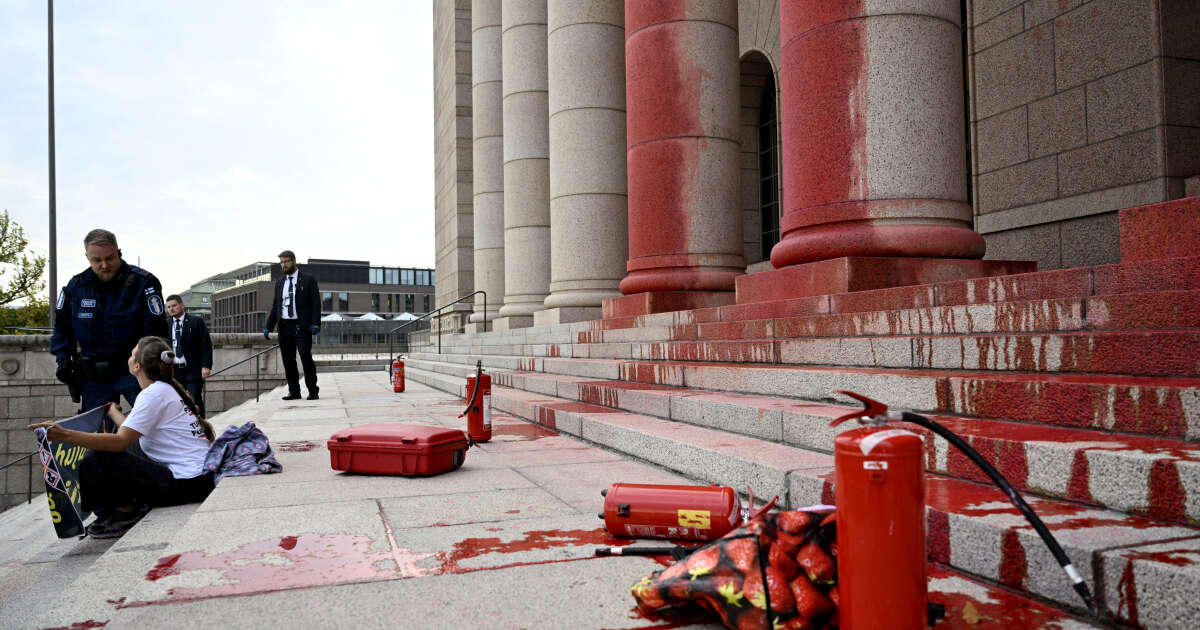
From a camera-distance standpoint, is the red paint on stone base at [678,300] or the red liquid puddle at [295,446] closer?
the red liquid puddle at [295,446]

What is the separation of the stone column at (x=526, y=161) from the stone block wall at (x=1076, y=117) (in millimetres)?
9255

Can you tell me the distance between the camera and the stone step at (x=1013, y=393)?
3.05 metres

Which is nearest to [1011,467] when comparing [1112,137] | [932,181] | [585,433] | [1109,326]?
[1109,326]

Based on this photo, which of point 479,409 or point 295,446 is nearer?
point 479,409

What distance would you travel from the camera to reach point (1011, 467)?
3.28 m

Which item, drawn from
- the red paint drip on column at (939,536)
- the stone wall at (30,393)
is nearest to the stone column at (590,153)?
the red paint drip on column at (939,536)

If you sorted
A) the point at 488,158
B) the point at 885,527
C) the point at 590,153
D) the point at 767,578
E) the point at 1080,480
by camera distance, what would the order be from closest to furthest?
the point at 885,527 < the point at 767,578 < the point at 1080,480 < the point at 590,153 < the point at 488,158

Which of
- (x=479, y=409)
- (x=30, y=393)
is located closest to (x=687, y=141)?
(x=479, y=409)

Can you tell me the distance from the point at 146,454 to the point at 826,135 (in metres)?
5.44

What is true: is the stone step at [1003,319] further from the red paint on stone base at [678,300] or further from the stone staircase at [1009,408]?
the red paint on stone base at [678,300]

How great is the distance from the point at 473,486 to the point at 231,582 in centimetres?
207

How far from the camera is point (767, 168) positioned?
16.2 meters

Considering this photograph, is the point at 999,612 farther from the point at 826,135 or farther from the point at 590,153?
the point at 590,153

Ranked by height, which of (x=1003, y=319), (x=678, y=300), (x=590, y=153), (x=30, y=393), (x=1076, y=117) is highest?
(x=590, y=153)
